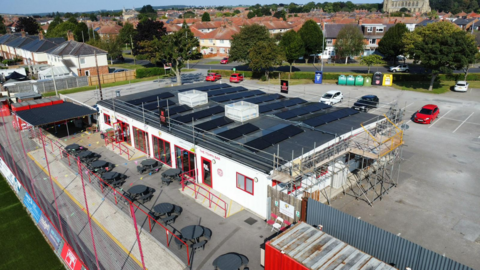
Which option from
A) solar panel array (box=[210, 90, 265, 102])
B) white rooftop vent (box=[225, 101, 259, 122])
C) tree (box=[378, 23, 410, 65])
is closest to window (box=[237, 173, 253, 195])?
white rooftop vent (box=[225, 101, 259, 122])

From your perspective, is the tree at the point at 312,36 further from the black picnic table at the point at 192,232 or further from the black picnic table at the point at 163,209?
the black picnic table at the point at 192,232

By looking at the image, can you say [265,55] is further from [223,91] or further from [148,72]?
[223,91]

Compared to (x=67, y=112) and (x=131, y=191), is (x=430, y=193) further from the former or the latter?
(x=67, y=112)

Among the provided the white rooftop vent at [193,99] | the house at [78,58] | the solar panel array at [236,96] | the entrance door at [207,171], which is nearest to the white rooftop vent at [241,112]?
the white rooftop vent at [193,99]

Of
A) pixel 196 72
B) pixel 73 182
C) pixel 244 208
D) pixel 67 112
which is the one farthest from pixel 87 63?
pixel 244 208

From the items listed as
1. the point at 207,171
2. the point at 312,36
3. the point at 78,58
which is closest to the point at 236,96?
the point at 207,171

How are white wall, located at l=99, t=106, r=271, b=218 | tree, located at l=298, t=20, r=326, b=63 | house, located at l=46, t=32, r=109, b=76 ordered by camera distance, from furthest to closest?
1. tree, located at l=298, t=20, r=326, b=63
2. house, located at l=46, t=32, r=109, b=76
3. white wall, located at l=99, t=106, r=271, b=218

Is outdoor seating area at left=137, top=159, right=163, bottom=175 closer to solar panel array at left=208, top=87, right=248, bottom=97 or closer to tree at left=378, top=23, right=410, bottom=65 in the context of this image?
solar panel array at left=208, top=87, right=248, bottom=97
